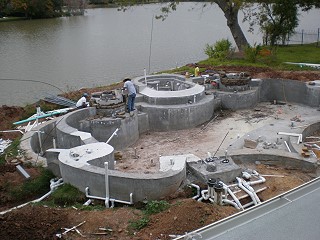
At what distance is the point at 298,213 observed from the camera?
4.52m

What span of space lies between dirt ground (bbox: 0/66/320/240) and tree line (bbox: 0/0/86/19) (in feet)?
129

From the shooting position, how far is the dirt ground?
6926mm

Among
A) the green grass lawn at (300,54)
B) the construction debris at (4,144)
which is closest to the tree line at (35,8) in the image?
the green grass lawn at (300,54)

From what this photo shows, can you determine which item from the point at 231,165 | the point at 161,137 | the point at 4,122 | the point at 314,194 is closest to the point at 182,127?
the point at 161,137

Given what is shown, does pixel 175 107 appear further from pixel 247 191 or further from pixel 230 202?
pixel 230 202

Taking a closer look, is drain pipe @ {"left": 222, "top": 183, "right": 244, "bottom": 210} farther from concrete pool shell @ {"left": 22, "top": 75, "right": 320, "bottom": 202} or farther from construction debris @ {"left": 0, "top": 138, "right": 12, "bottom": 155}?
construction debris @ {"left": 0, "top": 138, "right": 12, "bottom": 155}

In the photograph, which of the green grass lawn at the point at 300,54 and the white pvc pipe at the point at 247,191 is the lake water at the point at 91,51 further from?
the white pvc pipe at the point at 247,191

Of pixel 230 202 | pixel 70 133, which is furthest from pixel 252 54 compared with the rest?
pixel 230 202

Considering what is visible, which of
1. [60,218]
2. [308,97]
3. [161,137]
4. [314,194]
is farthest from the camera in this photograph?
[308,97]

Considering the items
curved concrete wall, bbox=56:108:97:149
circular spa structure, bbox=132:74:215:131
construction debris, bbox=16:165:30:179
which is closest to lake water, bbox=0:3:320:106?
curved concrete wall, bbox=56:108:97:149

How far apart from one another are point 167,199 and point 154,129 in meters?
5.26

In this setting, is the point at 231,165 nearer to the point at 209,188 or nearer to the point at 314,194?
the point at 209,188

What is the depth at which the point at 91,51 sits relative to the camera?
29.2 m

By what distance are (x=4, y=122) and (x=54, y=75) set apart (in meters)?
9.68
